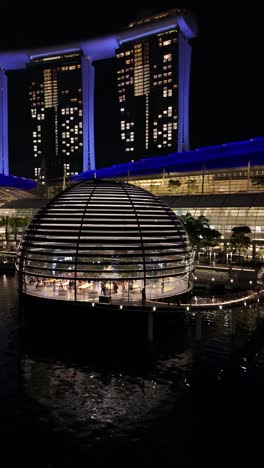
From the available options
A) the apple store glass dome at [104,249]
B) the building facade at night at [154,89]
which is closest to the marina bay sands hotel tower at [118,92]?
the building facade at night at [154,89]

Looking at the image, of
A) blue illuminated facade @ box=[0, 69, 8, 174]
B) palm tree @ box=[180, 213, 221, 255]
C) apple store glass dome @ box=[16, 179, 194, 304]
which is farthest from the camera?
blue illuminated facade @ box=[0, 69, 8, 174]

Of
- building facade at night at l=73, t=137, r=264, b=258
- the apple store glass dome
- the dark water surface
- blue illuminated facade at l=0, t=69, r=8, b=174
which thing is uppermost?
blue illuminated facade at l=0, t=69, r=8, b=174

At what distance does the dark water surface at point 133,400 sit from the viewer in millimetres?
16406

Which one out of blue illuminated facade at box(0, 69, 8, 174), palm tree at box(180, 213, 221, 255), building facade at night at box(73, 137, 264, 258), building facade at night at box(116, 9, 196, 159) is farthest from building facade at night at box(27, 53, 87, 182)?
palm tree at box(180, 213, 221, 255)

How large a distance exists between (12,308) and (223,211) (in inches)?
1908

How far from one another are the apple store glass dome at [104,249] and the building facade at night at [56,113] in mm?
129023

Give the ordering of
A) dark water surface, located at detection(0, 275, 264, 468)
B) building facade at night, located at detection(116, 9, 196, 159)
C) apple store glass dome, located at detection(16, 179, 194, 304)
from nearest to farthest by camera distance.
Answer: dark water surface, located at detection(0, 275, 264, 468) < apple store glass dome, located at detection(16, 179, 194, 304) < building facade at night, located at detection(116, 9, 196, 159)

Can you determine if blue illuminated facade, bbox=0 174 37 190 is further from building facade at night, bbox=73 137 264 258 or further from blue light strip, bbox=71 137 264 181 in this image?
blue light strip, bbox=71 137 264 181

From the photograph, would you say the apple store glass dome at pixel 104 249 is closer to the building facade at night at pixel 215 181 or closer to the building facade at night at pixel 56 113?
the building facade at night at pixel 215 181

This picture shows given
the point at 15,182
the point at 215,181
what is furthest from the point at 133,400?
the point at 15,182

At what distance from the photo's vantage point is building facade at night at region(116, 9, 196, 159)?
13838cm

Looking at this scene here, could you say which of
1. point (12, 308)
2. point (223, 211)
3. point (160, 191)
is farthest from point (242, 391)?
point (160, 191)

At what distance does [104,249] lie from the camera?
96.4ft

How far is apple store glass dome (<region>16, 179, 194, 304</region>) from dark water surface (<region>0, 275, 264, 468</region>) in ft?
11.2
